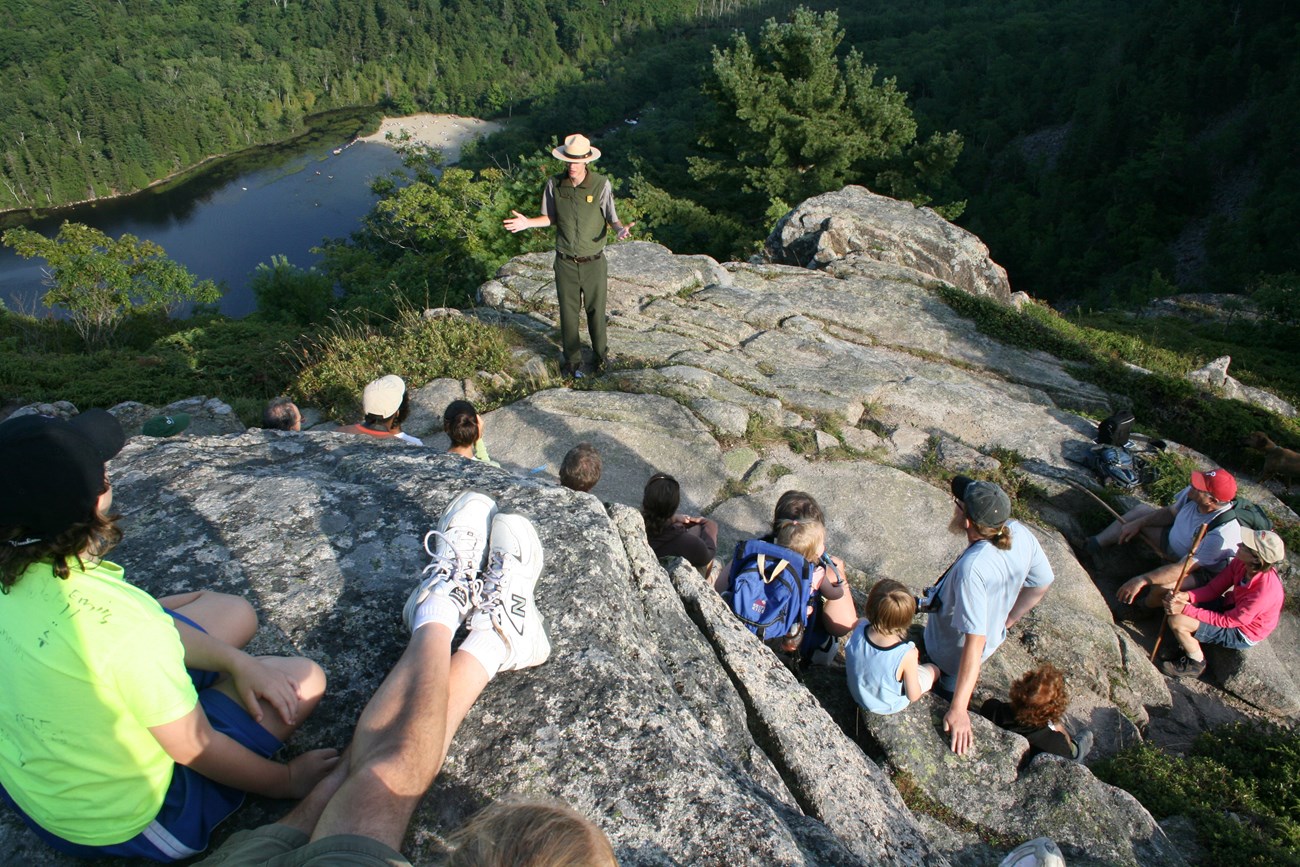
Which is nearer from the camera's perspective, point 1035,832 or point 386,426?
point 1035,832

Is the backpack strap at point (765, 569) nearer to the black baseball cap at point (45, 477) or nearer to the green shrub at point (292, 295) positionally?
the black baseball cap at point (45, 477)

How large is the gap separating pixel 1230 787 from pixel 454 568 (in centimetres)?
446

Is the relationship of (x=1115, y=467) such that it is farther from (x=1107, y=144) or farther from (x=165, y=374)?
(x=1107, y=144)

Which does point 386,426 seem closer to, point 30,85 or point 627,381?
point 627,381

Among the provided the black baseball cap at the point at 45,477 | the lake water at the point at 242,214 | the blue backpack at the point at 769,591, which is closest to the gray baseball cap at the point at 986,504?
the blue backpack at the point at 769,591

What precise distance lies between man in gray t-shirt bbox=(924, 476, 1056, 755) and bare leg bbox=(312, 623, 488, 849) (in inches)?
103

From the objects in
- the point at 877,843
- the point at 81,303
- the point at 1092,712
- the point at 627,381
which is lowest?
the point at 81,303

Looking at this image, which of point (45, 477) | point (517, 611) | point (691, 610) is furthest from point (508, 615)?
point (45, 477)

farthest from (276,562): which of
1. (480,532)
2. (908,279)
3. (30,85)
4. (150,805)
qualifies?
(30,85)

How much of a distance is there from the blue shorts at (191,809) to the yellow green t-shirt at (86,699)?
64 mm

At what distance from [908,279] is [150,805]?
1201cm

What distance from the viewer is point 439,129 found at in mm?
94062

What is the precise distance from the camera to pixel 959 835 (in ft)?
11.7

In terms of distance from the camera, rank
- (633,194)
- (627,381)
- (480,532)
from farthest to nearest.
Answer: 1. (633,194)
2. (627,381)
3. (480,532)
